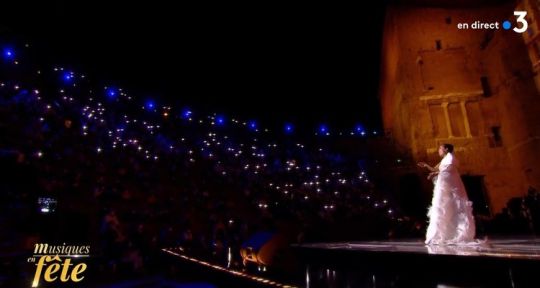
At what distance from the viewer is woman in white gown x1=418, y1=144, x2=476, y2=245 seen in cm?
525

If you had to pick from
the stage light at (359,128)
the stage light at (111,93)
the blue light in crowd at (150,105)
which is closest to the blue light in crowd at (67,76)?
the stage light at (111,93)

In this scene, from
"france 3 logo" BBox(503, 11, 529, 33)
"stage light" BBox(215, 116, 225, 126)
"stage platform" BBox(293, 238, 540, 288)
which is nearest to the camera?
"stage platform" BBox(293, 238, 540, 288)

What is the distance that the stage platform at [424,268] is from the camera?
8.23 ft

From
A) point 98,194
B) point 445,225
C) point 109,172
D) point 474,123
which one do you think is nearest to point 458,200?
point 445,225

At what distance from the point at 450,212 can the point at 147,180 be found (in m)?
11.1

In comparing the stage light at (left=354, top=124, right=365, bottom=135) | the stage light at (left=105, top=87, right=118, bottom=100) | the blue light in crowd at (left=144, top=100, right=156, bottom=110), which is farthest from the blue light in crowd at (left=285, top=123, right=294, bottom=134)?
the stage light at (left=105, top=87, right=118, bottom=100)

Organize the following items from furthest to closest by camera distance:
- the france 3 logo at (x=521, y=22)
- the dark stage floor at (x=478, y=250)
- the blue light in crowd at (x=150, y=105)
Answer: the blue light in crowd at (x=150, y=105)
the france 3 logo at (x=521, y=22)
the dark stage floor at (x=478, y=250)

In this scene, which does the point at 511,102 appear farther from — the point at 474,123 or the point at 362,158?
the point at 362,158

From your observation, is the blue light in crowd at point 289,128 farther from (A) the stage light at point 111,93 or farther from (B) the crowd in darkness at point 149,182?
(A) the stage light at point 111,93

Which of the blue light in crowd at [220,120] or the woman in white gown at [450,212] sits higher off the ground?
the blue light in crowd at [220,120]

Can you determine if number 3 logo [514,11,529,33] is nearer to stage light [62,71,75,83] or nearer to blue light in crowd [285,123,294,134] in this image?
blue light in crowd [285,123,294,134]

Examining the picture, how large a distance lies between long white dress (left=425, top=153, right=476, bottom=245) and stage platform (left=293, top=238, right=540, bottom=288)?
1.54 m

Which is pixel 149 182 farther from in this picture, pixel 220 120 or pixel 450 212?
pixel 450 212

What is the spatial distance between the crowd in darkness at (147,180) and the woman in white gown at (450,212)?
424 centimetres
